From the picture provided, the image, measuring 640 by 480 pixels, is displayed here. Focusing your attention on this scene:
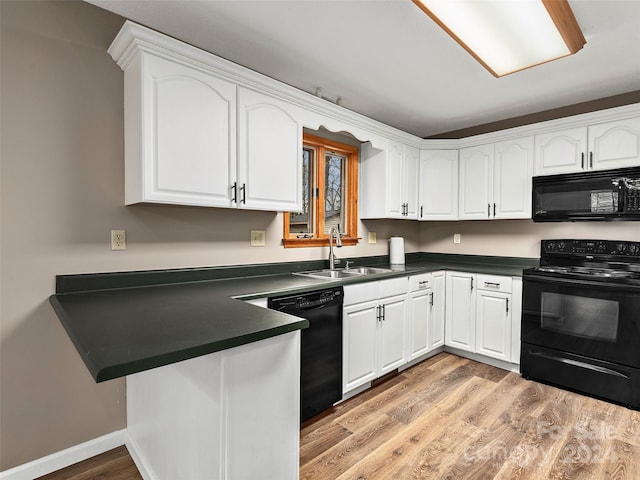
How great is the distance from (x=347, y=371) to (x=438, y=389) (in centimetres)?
79

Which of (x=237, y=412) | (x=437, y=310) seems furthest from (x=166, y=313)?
(x=437, y=310)

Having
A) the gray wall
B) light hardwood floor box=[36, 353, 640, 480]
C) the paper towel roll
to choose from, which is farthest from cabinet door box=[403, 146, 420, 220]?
the gray wall

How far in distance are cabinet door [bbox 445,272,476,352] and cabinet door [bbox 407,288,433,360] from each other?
264 mm

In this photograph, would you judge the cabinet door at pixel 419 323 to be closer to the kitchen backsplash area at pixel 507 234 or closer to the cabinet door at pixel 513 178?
the kitchen backsplash area at pixel 507 234

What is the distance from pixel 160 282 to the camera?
211cm

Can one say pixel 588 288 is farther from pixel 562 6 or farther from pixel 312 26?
pixel 312 26

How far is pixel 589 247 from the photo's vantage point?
3.01 m

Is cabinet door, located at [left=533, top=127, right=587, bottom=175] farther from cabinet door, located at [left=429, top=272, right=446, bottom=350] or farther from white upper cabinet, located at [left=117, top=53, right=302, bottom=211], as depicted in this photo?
white upper cabinet, located at [left=117, top=53, right=302, bottom=211]

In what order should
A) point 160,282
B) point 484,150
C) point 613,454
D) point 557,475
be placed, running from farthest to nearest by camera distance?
point 484,150 < point 160,282 < point 613,454 < point 557,475

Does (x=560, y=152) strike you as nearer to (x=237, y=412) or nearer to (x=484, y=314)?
(x=484, y=314)

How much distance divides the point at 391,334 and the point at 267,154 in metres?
1.69

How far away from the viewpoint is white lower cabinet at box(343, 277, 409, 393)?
249cm

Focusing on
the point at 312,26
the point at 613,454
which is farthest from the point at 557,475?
the point at 312,26

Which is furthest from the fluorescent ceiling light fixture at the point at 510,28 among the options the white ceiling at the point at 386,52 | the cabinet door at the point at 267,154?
the cabinet door at the point at 267,154
